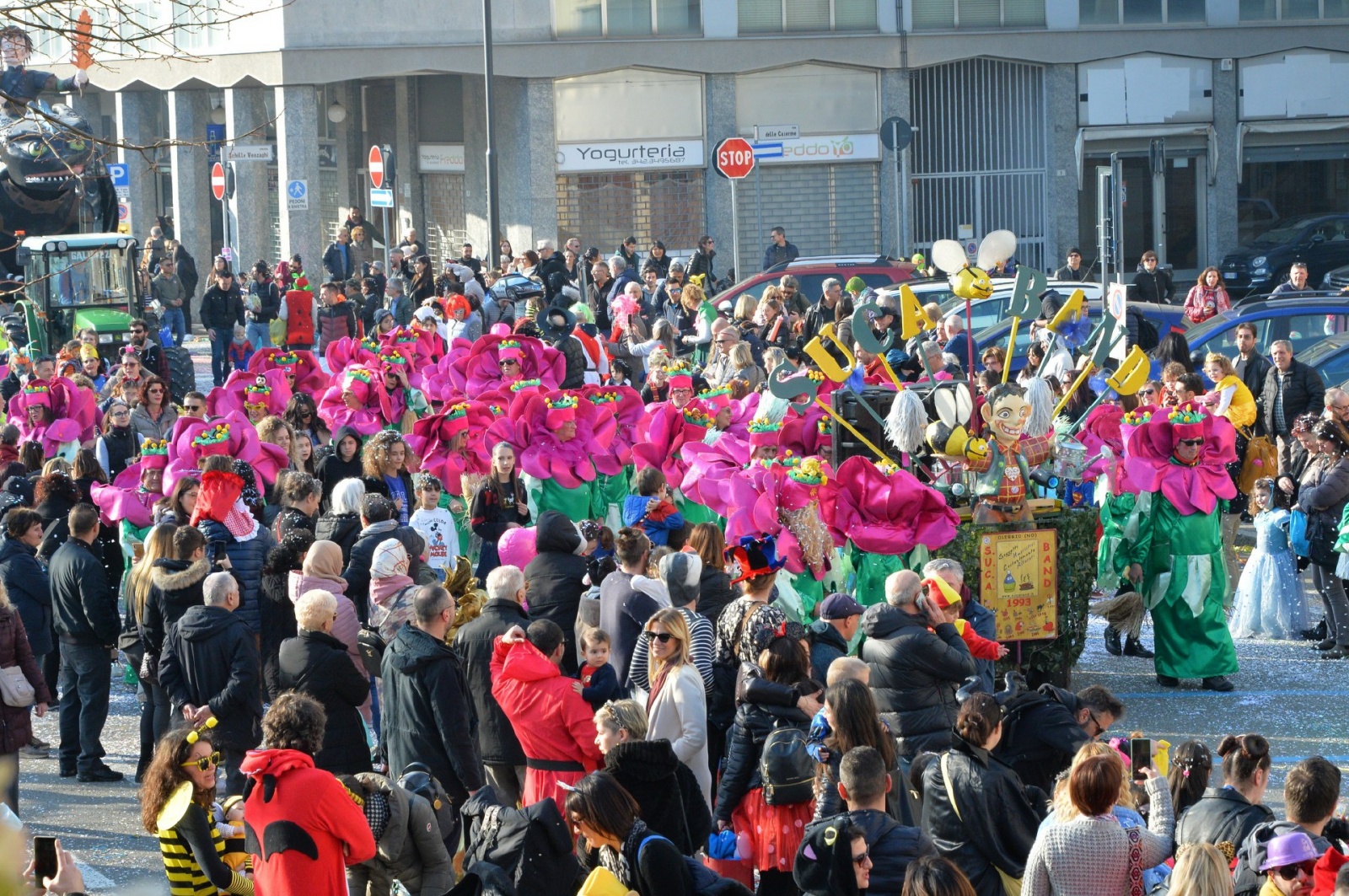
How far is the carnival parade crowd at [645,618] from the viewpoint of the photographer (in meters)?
5.61

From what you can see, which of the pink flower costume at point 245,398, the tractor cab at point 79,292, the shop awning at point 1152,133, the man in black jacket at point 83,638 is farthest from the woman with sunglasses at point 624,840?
the shop awning at point 1152,133

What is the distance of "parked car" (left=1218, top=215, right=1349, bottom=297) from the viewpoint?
2933 cm

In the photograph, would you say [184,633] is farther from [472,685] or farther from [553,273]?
[553,273]

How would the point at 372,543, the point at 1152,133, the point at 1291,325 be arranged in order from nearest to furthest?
the point at 372,543 → the point at 1291,325 → the point at 1152,133

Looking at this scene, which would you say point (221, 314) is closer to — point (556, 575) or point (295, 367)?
point (295, 367)

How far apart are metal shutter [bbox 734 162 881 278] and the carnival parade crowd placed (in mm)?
17234

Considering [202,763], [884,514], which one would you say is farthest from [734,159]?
[202,763]

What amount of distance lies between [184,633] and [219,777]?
1386mm

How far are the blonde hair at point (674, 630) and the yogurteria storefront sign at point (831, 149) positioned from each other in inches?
1035

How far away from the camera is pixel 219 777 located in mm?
9000

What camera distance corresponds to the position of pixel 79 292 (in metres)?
21.4

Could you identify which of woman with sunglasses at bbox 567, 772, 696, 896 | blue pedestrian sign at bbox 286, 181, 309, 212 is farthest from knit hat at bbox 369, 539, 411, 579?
blue pedestrian sign at bbox 286, 181, 309, 212

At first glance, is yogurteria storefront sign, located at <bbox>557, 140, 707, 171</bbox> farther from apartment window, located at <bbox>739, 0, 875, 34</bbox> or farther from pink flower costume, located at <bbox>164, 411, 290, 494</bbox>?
pink flower costume, located at <bbox>164, 411, 290, 494</bbox>

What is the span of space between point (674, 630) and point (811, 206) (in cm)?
2694
